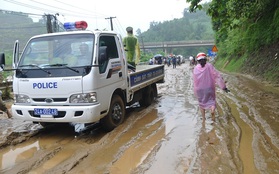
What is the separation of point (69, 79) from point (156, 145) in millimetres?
1971

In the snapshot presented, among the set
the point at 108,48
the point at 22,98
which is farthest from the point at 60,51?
the point at 22,98

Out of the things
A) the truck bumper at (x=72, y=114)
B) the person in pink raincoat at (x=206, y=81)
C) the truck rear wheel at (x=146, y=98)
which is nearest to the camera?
the truck bumper at (x=72, y=114)

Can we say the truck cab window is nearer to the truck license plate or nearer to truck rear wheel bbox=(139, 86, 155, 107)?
the truck license plate

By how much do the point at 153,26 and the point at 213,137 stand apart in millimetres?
129529

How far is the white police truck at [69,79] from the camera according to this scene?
5.30m

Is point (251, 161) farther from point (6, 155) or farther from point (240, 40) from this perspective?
point (240, 40)

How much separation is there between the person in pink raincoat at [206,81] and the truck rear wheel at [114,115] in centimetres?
175

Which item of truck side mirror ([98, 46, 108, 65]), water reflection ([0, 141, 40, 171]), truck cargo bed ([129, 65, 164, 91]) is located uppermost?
truck side mirror ([98, 46, 108, 65])

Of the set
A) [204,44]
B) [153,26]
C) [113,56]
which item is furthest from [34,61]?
[153,26]

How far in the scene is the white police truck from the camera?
209 inches

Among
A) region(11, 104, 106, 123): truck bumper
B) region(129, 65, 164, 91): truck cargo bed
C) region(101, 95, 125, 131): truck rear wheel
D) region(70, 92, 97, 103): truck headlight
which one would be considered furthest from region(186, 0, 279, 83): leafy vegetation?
region(11, 104, 106, 123): truck bumper

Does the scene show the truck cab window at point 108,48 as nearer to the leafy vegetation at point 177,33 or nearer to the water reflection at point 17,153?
the water reflection at point 17,153

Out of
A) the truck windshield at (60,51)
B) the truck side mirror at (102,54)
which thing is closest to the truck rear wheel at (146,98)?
the truck side mirror at (102,54)

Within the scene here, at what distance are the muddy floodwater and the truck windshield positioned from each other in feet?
4.91
